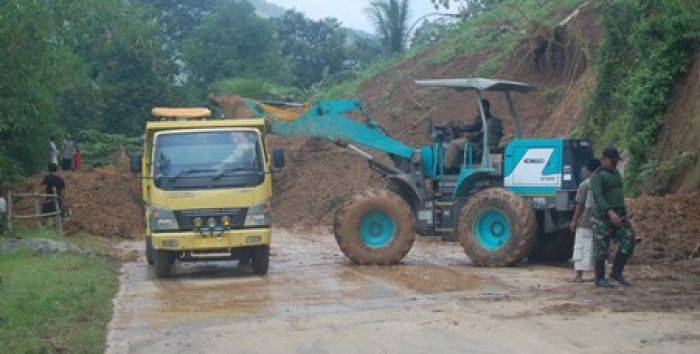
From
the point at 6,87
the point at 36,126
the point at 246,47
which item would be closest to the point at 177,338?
the point at 6,87

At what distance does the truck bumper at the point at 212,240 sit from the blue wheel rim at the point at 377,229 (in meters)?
2.15

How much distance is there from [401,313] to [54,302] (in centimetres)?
422

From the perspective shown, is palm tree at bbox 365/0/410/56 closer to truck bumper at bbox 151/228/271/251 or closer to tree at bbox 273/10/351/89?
tree at bbox 273/10/351/89

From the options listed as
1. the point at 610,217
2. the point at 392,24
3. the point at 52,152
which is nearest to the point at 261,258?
the point at 610,217

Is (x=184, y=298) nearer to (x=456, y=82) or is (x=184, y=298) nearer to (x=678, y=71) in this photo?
(x=456, y=82)

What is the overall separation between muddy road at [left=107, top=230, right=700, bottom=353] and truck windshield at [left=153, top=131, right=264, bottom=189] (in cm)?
158

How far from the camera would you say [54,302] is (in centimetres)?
1266

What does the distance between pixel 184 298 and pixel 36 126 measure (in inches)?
607

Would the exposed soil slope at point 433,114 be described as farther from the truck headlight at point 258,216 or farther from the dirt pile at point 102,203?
the truck headlight at point 258,216

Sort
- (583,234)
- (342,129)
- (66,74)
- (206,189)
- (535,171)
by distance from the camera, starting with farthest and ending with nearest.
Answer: (66,74), (342,129), (535,171), (206,189), (583,234)

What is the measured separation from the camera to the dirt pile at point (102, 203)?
85.6 ft

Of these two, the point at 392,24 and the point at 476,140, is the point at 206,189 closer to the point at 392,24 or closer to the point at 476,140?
the point at 476,140

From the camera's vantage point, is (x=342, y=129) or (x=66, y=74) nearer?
(x=342, y=129)

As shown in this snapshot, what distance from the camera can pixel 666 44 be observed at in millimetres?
20703
